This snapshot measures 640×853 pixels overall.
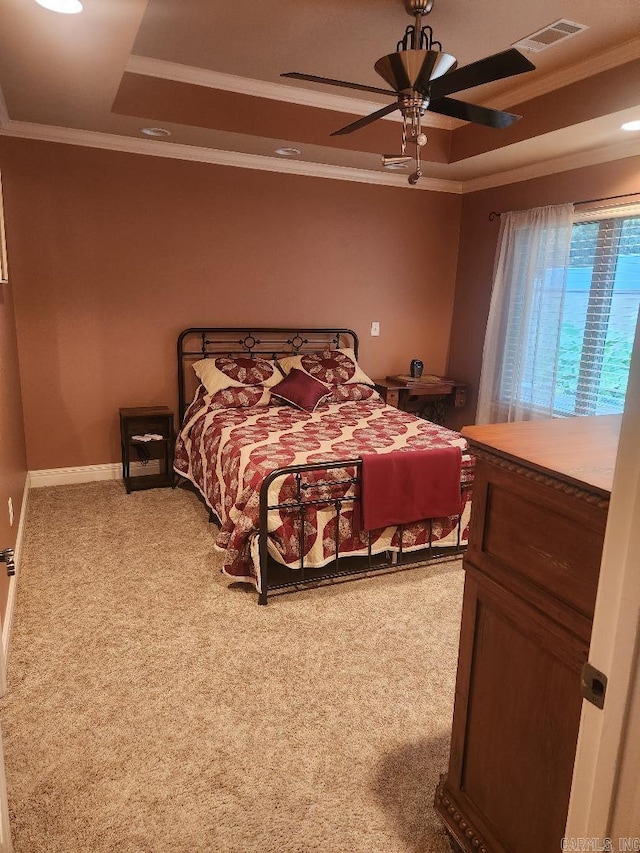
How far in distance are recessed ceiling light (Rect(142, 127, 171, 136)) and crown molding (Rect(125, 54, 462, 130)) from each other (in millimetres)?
330

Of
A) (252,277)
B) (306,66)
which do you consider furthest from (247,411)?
(306,66)

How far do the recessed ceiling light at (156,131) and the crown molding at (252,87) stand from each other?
1.08 ft

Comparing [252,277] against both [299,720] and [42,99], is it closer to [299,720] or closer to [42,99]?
[42,99]

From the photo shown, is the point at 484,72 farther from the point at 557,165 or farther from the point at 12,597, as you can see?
the point at 12,597

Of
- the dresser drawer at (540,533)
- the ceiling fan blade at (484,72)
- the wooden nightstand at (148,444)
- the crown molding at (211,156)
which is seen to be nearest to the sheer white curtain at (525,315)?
the crown molding at (211,156)

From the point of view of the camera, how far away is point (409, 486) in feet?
9.81

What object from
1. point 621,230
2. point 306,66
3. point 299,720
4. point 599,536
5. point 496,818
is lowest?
point 299,720

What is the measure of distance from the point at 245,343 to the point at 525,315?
228cm

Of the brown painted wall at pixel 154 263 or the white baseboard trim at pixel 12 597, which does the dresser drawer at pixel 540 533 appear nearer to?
the white baseboard trim at pixel 12 597

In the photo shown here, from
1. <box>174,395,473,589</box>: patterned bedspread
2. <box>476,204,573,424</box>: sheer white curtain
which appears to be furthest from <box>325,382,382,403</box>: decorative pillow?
<box>476,204,573,424</box>: sheer white curtain

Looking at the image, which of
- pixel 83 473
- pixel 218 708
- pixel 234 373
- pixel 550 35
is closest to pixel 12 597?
Answer: pixel 218 708

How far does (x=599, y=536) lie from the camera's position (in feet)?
3.34

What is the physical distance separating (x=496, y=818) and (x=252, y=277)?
13.1ft

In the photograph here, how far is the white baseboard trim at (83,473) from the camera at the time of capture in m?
4.18
